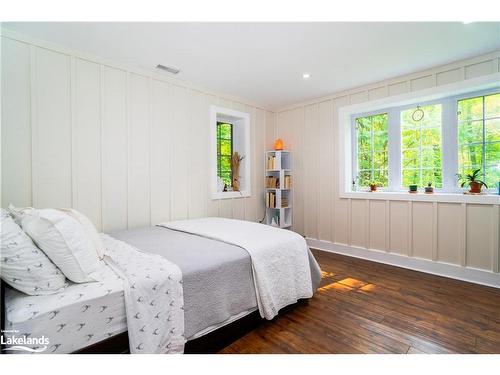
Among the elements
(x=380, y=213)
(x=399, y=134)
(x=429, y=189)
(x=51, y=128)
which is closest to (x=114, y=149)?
(x=51, y=128)

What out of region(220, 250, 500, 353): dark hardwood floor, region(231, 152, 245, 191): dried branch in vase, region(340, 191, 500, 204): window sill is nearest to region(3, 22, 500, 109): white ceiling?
region(231, 152, 245, 191): dried branch in vase

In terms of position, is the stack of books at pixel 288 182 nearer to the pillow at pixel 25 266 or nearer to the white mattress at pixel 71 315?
the white mattress at pixel 71 315

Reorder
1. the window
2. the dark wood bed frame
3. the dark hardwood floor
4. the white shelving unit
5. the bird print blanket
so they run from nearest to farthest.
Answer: the dark wood bed frame, the bird print blanket, the dark hardwood floor, the window, the white shelving unit

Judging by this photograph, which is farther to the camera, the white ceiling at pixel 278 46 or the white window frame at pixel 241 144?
the white window frame at pixel 241 144

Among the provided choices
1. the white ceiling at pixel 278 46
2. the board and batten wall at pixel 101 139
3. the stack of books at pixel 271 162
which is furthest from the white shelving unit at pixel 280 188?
the white ceiling at pixel 278 46

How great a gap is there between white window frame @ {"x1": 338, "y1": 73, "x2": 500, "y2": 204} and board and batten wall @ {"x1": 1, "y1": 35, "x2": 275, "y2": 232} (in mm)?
1991

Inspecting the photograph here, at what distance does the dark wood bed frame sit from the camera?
1226mm

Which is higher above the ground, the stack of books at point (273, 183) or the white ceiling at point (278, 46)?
the white ceiling at point (278, 46)

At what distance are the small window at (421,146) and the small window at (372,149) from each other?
0.23 metres

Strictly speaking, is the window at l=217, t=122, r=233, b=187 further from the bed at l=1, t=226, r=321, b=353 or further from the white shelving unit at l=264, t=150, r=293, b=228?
the bed at l=1, t=226, r=321, b=353

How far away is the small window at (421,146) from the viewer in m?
3.25

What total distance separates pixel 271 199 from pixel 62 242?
3336mm
